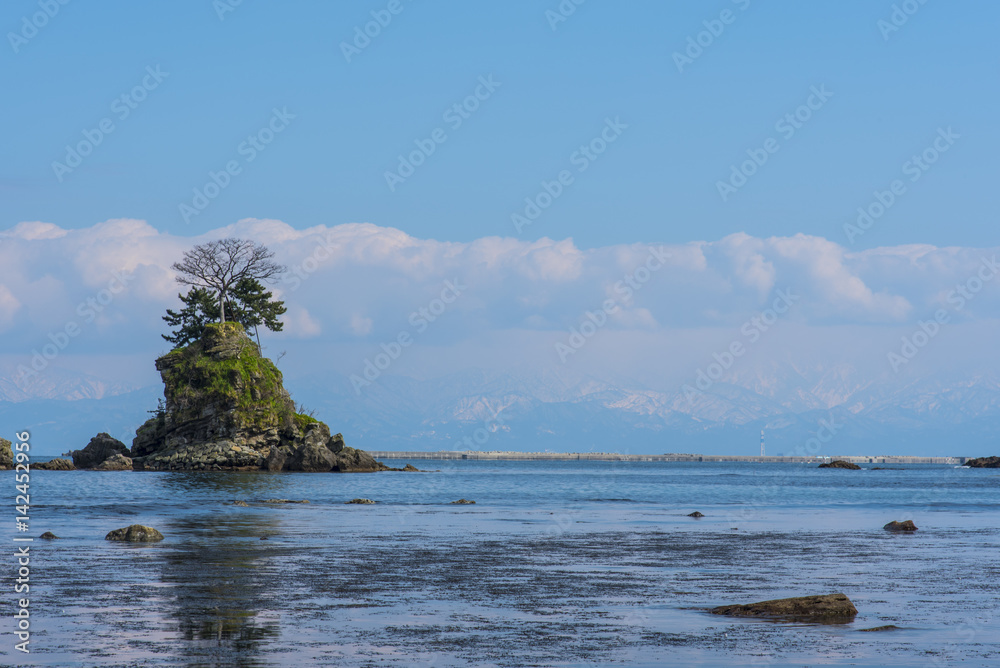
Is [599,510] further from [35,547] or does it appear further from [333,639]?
[333,639]

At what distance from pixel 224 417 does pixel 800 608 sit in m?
99.8

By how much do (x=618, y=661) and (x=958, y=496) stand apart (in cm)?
8560

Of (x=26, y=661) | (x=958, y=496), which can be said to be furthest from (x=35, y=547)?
(x=958, y=496)

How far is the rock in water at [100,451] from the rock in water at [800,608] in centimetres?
11289

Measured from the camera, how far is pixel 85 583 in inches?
958

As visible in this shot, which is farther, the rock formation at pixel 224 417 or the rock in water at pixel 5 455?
the rock in water at pixel 5 455

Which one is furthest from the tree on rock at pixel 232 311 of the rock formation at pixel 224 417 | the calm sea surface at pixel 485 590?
the calm sea surface at pixel 485 590

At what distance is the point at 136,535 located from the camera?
36.0 metres

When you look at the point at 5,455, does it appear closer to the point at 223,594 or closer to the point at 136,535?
the point at 136,535

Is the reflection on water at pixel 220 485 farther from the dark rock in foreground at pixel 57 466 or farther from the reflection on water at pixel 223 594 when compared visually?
the reflection on water at pixel 223 594

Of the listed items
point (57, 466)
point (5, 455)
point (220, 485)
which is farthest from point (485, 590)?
point (5, 455)

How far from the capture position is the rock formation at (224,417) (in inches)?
4454

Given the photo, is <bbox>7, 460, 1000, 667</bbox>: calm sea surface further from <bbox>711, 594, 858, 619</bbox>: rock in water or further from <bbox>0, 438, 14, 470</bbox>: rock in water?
<bbox>0, 438, 14, 470</bbox>: rock in water

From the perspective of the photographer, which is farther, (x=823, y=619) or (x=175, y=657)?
(x=823, y=619)
